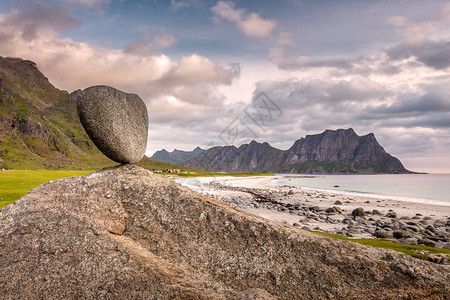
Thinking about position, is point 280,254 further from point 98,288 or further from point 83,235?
point 83,235

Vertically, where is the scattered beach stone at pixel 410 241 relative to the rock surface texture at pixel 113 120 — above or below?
below

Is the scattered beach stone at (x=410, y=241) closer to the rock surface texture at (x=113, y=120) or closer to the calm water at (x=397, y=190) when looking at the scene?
the rock surface texture at (x=113, y=120)

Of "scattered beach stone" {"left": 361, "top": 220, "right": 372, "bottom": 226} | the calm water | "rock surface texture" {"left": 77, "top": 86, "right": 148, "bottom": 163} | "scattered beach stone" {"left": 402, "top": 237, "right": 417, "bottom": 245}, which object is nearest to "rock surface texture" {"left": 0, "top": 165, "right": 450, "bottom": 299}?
"rock surface texture" {"left": 77, "top": 86, "right": 148, "bottom": 163}

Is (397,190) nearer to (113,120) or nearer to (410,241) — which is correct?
(410,241)

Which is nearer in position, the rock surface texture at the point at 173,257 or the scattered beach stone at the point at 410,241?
the rock surface texture at the point at 173,257

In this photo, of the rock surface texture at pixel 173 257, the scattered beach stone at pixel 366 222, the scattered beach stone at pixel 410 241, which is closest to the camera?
the rock surface texture at pixel 173 257

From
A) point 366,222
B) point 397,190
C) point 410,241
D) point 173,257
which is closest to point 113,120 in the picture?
point 173,257

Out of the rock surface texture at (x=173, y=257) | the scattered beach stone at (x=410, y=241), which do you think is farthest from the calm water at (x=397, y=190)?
the rock surface texture at (x=173, y=257)

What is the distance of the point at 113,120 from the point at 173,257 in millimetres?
4930

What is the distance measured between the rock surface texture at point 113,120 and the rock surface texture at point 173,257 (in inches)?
66.9

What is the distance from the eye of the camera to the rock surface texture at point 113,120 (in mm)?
8805

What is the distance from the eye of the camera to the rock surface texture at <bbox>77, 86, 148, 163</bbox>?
8.80 meters

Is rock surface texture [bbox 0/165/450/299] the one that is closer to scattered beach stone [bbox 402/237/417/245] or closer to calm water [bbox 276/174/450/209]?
scattered beach stone [bbox 402/237/417/245]

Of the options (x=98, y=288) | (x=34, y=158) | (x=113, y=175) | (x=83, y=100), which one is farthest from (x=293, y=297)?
(x=34, y=158)
